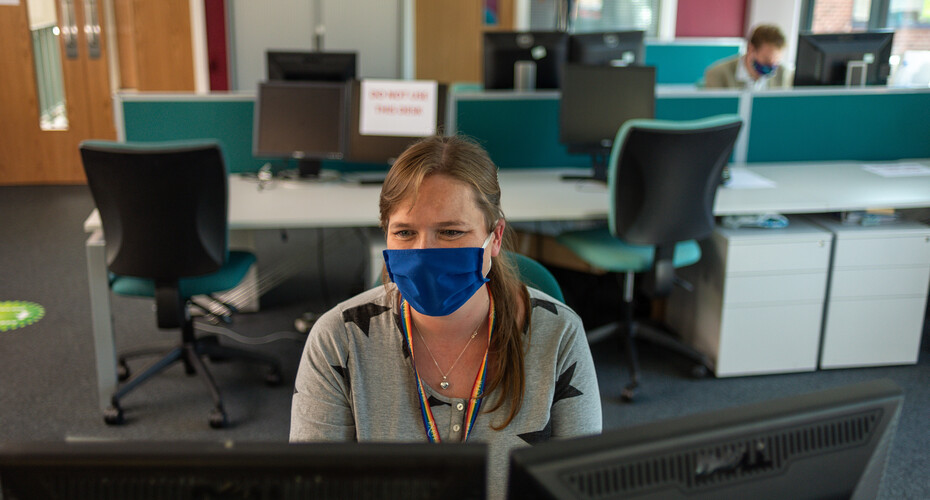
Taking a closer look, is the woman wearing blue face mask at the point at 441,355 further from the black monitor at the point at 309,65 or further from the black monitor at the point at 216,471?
the black monitor at the point at 309,65

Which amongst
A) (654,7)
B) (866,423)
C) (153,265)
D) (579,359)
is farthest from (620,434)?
(654,7)

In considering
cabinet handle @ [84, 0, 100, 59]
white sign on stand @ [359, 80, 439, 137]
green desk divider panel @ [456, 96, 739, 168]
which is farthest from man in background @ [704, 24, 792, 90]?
cabinet handle @ [84, 0, 100, 59]

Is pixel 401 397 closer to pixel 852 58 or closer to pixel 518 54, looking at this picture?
pixel 518 54

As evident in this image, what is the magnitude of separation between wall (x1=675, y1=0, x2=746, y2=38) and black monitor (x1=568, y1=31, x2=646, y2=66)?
2837 mm

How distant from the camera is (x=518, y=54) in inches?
152

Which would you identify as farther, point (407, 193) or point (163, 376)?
point (163, 376)

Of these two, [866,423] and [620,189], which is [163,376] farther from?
[866,423]

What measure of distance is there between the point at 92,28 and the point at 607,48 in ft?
11.8

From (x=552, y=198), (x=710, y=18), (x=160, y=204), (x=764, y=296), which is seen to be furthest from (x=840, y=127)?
(x=710, y=18)

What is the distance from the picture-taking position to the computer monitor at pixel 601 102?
3.23 metres

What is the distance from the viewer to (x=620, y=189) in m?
2.67

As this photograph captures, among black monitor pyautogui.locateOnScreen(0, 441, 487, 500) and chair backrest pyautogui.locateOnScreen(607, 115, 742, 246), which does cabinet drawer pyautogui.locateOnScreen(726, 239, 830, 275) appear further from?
black monitor pyautogui.locateOnScreen(0, 441, 487, 500)

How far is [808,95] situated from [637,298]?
1.15 m

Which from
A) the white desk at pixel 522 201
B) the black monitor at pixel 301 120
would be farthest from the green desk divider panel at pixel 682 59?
the black monitor at pixel 301 120
